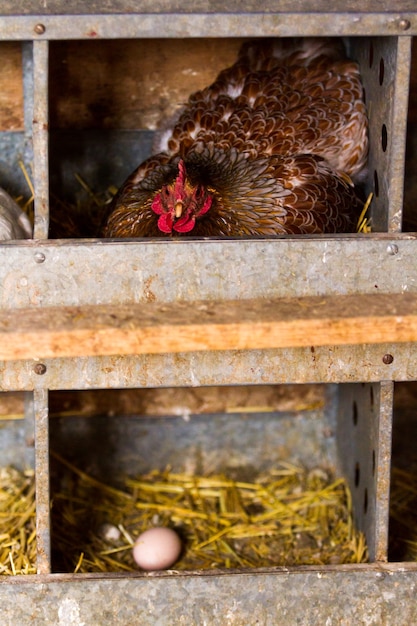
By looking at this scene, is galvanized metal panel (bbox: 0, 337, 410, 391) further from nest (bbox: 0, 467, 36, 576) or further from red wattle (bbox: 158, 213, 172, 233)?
nest (bbox: 0, 467, 36, 576)

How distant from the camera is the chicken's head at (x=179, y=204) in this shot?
74.5 inches

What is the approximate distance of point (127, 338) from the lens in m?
1.49

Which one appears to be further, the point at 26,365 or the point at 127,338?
the point at 26,365

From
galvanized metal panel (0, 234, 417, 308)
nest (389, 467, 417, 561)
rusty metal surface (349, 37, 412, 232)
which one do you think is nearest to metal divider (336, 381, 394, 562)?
nest (389, 467, 417, 561)

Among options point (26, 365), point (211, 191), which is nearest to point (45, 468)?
point (26, 365)

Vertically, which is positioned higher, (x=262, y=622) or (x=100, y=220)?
(x=100, y=220)

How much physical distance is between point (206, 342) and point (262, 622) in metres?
0.79

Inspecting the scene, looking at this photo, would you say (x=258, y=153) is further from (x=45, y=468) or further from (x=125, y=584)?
(x=125, y=584)

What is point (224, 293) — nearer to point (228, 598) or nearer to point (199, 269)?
point (199, 269)

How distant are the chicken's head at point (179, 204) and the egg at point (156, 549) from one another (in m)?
0.83

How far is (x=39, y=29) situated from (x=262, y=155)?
0.69 metres

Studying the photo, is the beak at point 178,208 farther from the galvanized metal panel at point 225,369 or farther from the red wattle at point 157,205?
the galvanized metal panel at point 225,369

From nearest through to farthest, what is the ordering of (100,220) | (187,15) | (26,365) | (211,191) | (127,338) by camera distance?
(127,338) < (187,15) < (26,365) < (211,191) < (100,220)

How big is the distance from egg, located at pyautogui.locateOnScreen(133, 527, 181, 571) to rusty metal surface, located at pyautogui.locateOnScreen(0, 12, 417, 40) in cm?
125
